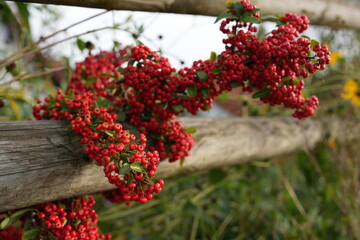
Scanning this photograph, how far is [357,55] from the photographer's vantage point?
2.91 meters

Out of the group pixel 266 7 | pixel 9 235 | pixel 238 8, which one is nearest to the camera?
pixel 238 8

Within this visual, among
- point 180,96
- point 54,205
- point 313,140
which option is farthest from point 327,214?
point 54,205

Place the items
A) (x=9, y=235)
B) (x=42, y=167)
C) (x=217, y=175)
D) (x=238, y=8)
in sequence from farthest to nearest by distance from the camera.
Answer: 1. (x=217, y=175)
2. (x=9, y=235)
3. (x=238, y=8)
4. (x=42, y=167)

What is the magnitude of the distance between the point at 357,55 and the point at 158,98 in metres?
2.56

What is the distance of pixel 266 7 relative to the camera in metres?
1.32

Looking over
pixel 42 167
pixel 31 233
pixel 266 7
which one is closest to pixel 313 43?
pixel 266 7

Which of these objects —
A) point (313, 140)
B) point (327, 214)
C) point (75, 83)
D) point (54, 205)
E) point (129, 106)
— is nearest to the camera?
point (54, 205)

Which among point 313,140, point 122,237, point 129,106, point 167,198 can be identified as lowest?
point 122,237

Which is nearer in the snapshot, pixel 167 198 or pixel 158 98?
pixel 158 98

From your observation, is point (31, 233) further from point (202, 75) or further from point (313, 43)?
point (313, 43)

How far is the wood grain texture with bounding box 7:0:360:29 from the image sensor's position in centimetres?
91

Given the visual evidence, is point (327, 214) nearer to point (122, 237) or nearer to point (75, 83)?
point (122, 237)

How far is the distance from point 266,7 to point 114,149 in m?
0.91

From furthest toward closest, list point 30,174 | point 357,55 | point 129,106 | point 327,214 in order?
point 357,55 < point 327,214 < point 129,106 < point 30,174
